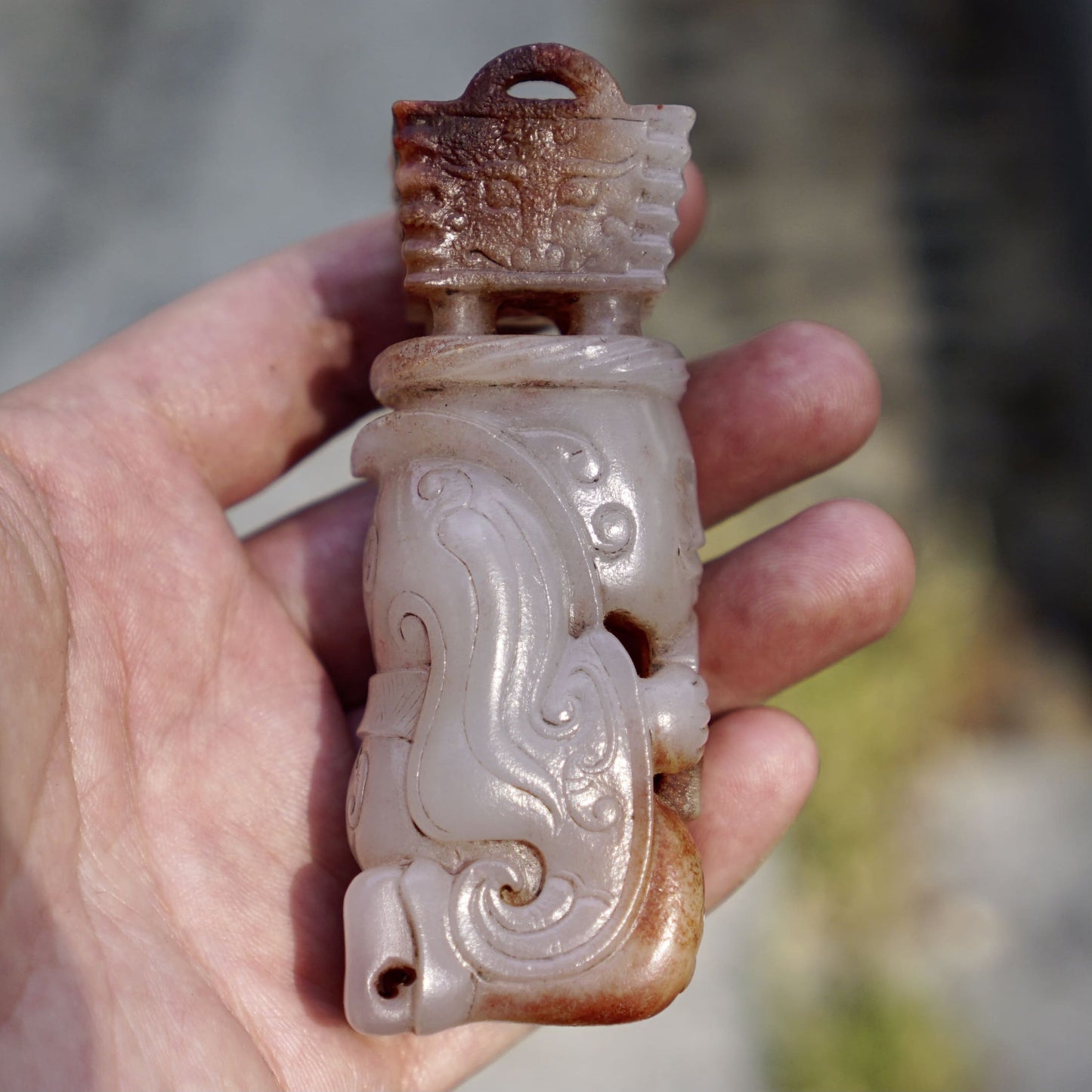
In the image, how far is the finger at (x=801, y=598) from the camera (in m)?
2.26

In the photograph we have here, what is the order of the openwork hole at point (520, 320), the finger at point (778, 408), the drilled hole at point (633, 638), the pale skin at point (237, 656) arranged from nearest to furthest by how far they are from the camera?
1. the pale skin at point (237, 656)
2. the drilled hole at point (633, 638)
3. the openwork hole at point (520, 320)
4. the finger at point (778, 408)

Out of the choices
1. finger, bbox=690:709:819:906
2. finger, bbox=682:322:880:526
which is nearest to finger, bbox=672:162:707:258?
finger, bbox=682:322:880:526

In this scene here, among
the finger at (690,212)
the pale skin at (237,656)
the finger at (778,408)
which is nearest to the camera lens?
the pale skin at (237,656)

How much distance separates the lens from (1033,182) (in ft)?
13.6

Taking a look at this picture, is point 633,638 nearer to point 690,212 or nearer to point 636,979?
point 636,979

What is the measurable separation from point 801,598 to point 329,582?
3.16 ft

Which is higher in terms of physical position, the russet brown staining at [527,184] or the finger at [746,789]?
the russet brown staining at [527,184]

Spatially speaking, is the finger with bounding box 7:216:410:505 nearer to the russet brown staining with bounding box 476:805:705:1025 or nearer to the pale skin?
the pale skin

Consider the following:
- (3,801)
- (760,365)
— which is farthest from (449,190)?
(3,801)

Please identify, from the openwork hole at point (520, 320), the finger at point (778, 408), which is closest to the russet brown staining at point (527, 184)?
the openwork hole at point (520, 320)

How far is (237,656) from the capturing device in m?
2.22

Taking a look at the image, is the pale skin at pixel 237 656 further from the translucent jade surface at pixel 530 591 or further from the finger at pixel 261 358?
the translucent jade surface at pixel 530 591

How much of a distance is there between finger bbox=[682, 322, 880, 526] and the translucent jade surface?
0.34 metres

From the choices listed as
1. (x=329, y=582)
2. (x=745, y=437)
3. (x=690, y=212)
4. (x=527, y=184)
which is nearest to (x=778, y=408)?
(x=745, y=437)
